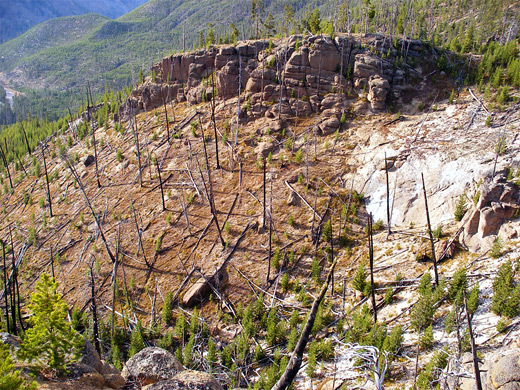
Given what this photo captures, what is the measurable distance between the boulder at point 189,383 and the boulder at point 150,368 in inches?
85.2

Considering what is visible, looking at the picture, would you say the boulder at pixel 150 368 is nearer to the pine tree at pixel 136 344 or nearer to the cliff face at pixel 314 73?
the pine tree at pixel 136 344

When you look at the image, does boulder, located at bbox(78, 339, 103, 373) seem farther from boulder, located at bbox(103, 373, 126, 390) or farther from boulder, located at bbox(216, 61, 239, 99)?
boulder, located at bbox(216, 61, 239, 99)

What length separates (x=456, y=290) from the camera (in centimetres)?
1616

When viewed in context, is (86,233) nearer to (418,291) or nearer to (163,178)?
(163,178)

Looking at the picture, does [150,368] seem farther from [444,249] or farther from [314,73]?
[314,73]

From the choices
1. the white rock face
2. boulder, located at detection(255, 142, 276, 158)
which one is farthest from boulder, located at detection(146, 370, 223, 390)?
boulder, located at detection(255, 142, 276, 158)

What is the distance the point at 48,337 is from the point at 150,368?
159 inches

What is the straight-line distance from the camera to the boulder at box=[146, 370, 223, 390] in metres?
9.91

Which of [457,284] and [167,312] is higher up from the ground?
[457,284]

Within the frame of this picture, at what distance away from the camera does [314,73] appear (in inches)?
1378

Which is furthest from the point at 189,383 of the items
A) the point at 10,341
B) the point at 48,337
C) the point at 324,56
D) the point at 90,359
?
the point at 324,56

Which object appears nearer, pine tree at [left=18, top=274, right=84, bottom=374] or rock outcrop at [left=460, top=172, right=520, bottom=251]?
pine tree at [left=18, top=274, right=84, bottom=374]

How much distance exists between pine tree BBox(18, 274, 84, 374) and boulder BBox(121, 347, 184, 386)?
2.55 metres

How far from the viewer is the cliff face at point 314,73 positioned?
33.3 m
